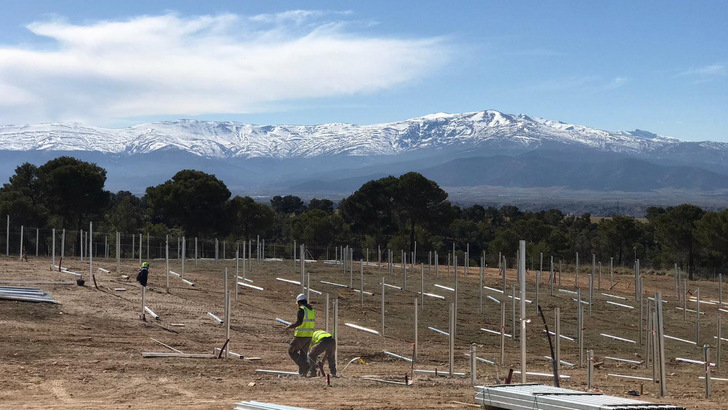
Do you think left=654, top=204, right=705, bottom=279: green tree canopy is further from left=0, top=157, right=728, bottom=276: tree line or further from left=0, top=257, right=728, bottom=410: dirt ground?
left=0, top=257, right=728, bottom=410: dirt ground

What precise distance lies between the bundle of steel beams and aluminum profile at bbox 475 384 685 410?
1670 centimetres

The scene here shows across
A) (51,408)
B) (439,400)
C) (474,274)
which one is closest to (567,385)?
(439,400)

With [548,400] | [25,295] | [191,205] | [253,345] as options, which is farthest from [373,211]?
[548,400]

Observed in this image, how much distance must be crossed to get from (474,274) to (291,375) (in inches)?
1351

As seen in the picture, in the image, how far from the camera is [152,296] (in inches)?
1182

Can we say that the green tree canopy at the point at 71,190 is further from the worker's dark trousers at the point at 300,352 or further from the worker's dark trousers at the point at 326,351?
the worker's dark trousers at the point at 326,351

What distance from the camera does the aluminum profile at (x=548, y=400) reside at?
11336 millimetres

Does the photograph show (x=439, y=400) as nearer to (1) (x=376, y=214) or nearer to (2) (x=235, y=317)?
(2) (x=235, y=317)

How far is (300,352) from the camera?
1811 cm

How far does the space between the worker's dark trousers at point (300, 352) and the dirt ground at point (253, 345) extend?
65 cm

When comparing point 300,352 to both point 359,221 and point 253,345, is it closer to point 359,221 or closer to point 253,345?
point 253,345

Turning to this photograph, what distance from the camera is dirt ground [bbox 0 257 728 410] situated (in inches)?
602

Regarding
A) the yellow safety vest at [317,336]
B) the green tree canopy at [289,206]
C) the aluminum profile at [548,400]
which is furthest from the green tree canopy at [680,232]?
the green tree canopy at [289,206]

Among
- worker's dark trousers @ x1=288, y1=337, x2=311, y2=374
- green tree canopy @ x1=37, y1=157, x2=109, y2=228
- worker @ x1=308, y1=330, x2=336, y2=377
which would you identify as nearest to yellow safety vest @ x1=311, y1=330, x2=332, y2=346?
worker @ x1=308, y1=330, x2=336, y2=377
